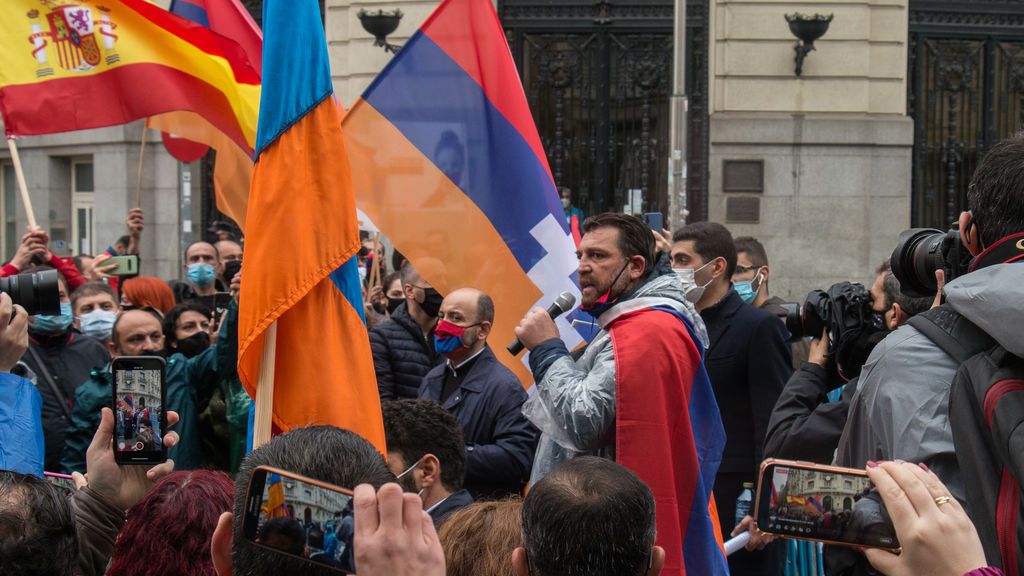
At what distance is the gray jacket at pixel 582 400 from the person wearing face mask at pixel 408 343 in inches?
86.9

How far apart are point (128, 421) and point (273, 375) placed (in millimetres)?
820

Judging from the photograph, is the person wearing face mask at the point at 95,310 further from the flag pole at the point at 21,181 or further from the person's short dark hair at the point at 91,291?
the flag pole at the point at 21,181

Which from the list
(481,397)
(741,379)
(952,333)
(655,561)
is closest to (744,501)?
(741,379)

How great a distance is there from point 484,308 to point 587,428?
175 centimetres

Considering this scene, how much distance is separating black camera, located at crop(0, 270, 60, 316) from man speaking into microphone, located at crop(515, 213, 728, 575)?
1.64 metres

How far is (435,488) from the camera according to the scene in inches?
155

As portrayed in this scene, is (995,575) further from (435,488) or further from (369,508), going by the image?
(435,488)

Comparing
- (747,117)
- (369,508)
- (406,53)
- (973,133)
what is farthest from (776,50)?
(369,508)

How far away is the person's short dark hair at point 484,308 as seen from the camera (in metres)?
5.38

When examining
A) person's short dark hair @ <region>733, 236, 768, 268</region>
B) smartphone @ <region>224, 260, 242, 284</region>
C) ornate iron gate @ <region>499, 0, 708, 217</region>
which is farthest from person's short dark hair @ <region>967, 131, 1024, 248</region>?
ornate iron gate @ <region>499, 0, 708, 217</region>

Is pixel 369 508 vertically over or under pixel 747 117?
under

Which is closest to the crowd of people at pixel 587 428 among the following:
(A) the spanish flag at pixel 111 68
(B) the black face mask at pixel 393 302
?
(A) the spanish flag at pixel 111 68

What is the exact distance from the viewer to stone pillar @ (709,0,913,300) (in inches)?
594

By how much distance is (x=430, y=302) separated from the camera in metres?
6.41
